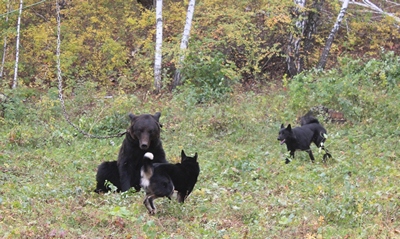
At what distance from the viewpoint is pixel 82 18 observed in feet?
76.7

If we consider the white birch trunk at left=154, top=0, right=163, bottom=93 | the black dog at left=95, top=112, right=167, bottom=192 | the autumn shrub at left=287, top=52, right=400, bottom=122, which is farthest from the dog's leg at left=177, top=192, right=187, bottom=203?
the white birch trunk at left=154, top=0, right=163, bottom=93

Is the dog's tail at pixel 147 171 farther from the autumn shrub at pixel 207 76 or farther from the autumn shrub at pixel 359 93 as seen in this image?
the autumn shrub at pixel 207 76

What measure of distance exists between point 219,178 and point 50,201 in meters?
3.22

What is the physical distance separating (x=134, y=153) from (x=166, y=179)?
1.42 m

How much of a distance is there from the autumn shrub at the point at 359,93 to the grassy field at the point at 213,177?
Result: 1.30 feet

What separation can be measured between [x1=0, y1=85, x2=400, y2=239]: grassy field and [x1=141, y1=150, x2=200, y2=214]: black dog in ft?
0.62

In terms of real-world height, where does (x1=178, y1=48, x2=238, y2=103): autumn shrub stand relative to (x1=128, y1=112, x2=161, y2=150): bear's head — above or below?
below

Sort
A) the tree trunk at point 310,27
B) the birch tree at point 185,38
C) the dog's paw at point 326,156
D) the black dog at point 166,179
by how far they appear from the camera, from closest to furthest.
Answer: the black dog at point 166,179 < the dog's paw at point 326,156 < the birch tree at point 185,38 < the tree trunk at point 310,27

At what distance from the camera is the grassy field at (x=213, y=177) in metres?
6.36

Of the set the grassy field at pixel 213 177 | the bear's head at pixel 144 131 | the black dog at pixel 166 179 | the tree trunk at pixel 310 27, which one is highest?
the tree trunk at pixel 310 27

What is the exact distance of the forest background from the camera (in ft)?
22.0

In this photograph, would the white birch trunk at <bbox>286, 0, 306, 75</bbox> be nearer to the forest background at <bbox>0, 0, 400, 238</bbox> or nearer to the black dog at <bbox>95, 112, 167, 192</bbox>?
the forest background at <bbox>0, 0, 400, 238</bbox>

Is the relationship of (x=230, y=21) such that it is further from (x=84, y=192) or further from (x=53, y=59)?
(x=84, y=192)

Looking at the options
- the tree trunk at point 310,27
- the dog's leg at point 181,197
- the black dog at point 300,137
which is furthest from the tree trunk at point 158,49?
the dog's leg at point 181,197
